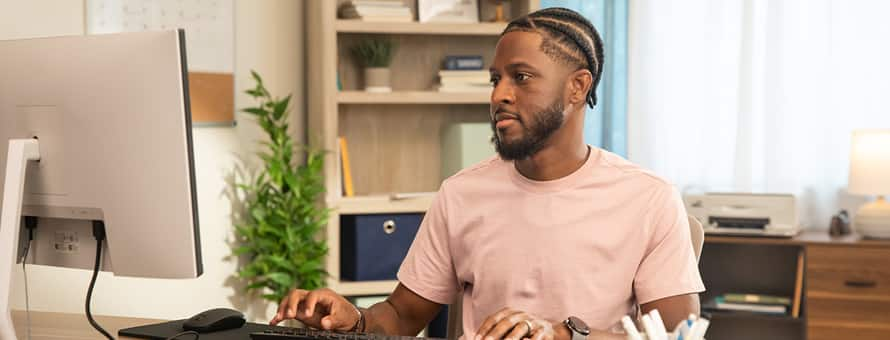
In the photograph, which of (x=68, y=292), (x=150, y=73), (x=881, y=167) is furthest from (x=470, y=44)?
(x=150, y=73)

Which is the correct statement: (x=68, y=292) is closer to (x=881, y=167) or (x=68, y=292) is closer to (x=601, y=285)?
(x=601, y=285)

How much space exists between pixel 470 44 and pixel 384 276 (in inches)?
40.3

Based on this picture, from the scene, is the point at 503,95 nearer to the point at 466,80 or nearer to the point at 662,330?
the point at 662,330

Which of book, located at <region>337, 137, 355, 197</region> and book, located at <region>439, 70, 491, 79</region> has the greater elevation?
book, located at <region>439, 70, 491, 79</region>

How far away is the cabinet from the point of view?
3.80 m

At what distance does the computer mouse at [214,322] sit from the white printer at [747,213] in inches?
107

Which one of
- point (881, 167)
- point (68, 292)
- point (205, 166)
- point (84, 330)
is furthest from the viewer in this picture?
point (881, 167)

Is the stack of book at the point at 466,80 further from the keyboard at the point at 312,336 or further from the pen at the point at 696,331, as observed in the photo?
the pen at the point at 696,331

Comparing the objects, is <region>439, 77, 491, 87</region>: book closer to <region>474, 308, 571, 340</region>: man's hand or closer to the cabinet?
the cabinet

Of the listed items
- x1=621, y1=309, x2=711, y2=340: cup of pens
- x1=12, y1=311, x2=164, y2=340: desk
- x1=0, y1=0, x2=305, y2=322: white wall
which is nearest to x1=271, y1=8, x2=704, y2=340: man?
x1=12, y1=311, x2=164, y2=340: desk

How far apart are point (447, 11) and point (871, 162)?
1.70 m

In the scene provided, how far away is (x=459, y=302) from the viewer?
1957 millimetres

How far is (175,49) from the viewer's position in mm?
1518

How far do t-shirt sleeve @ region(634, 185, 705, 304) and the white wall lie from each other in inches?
70.9
